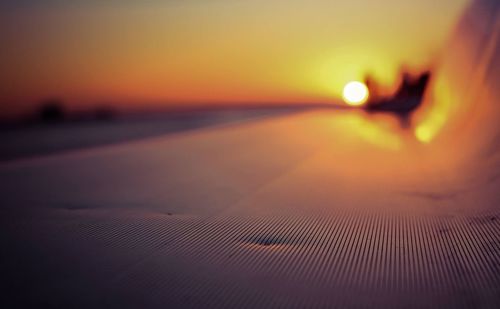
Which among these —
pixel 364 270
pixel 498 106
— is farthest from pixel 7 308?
pixel 498 106

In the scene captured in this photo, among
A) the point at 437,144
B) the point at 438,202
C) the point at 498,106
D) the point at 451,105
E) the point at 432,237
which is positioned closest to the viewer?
the point at 432,237

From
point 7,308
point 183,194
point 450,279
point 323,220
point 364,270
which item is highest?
point 183,194

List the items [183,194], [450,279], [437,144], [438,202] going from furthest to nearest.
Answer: [437,144] → [183,194] → [438,202] → [450,279]

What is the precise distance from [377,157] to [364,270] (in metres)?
4.14

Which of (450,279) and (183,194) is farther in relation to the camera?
(183,194)

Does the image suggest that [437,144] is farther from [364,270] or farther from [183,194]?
[364,270]

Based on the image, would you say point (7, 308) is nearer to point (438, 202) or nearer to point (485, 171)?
point (438, 202)

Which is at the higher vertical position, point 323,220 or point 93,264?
point 93,264

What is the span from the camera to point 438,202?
3.04 m

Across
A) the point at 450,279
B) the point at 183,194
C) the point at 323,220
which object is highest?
the point at 183,194

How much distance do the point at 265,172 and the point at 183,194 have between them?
1426 millimetres

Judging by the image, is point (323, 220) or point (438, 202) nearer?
point (323, 220)

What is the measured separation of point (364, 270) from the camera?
68.8 inches

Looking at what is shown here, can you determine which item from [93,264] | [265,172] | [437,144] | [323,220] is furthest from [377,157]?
[93,264]
